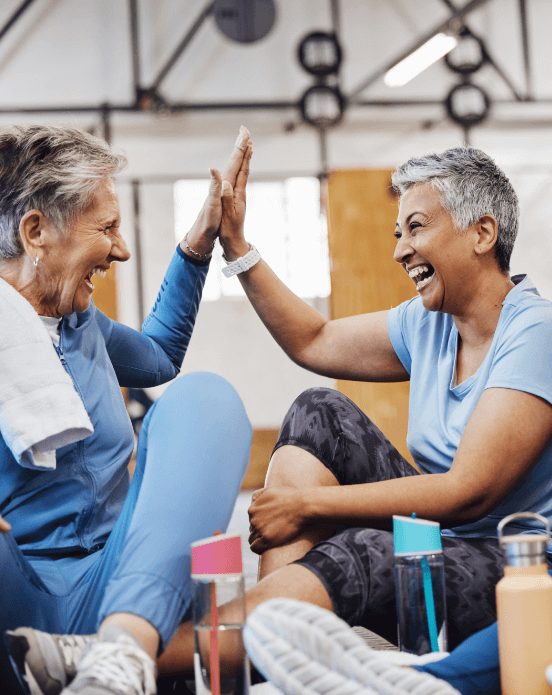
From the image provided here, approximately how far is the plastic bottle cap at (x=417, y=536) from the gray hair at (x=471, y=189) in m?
0.66

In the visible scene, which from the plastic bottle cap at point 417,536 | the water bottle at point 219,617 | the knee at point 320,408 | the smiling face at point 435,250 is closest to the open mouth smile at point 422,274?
the smiling face at point 435,250

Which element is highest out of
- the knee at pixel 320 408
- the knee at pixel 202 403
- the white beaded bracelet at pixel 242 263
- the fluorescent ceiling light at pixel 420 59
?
the fluorescent ceiling light at pixel 420 59

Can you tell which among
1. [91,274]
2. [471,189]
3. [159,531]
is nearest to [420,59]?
[471,189]

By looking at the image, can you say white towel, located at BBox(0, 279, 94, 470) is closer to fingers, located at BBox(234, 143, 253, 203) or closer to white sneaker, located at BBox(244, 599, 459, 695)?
white sneaker, located at BBox(244, 599, 459, 695)

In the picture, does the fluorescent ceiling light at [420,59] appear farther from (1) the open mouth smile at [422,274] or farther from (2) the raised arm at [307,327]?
(1) the open mouth smile at [422,274]

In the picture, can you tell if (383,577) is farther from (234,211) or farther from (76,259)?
(234,211)

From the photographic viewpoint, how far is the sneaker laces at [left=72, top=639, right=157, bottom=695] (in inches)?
44.9

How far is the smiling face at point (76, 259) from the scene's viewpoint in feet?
5.50

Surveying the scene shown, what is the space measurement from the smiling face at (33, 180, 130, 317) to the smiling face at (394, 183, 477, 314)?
0.58 metres

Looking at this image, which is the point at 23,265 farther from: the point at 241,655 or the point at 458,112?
the point at 458,112

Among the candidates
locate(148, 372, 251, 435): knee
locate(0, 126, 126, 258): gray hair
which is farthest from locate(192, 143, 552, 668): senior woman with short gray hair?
locate(0, 126, 126, 258): gray hair

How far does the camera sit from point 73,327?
1.71m

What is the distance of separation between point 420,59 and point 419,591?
648 cm

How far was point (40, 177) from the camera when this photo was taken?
166cm
